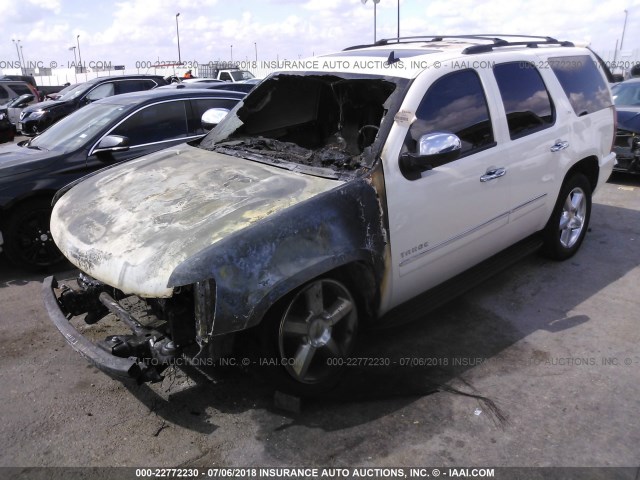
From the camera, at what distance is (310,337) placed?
123 inches

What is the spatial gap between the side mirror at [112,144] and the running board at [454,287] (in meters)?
3.44

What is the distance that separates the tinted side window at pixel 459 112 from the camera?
11.6ft

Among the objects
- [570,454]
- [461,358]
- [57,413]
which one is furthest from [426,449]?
[57,413]

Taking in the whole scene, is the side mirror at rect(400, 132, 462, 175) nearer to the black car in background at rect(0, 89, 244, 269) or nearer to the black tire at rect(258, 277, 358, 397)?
the black tire at rect(258, 277, 358, 397)

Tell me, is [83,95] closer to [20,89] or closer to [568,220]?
[20,89]

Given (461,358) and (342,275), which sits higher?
(342,275)

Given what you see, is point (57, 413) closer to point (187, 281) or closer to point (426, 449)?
point (187, 281)

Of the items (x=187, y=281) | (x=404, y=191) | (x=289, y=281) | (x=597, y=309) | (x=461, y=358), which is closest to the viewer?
(x=187, y=281)

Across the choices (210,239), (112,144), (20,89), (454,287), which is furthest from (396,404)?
(20,89)

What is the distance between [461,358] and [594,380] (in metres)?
0.82

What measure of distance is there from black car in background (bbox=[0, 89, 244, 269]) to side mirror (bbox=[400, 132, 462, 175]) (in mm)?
2370

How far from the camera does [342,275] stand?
3.21m

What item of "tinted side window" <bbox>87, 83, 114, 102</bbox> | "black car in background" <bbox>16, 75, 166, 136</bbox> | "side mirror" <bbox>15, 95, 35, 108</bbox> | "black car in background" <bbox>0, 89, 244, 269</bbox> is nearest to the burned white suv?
"black car in background" <bbox>0, 89, 244, 269</bbox>

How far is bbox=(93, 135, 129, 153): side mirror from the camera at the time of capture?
5.51 metres
